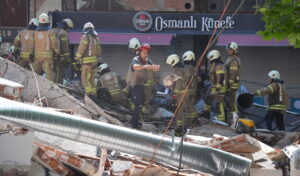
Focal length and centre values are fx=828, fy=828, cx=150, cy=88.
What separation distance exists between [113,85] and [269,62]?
398 inches

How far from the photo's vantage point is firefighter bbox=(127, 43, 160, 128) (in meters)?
15.7

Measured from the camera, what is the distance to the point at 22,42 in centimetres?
1745

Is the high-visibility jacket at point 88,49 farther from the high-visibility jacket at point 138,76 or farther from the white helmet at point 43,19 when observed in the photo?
the high-visibility jacket at point 138,76

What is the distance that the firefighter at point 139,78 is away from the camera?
15742 millimetres

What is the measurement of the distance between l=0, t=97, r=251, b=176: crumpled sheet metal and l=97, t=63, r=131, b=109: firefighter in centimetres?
633

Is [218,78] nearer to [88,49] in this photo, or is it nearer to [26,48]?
[88,49]

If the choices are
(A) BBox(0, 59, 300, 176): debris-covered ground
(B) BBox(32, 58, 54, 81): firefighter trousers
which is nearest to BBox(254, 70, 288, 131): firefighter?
(A) BBox(0, 59, 300, 176): debris-covered ground

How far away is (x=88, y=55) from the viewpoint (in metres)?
16.9

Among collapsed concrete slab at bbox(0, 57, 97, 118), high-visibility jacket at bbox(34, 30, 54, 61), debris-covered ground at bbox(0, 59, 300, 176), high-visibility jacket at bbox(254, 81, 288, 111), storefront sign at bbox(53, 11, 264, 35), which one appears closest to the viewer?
debris-covered ground at bbox(0, 59, 300, 176)

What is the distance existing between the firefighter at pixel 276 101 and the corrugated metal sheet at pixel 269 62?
8.57 m

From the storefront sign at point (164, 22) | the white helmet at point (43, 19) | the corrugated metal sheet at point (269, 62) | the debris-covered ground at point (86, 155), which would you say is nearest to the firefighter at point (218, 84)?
the debris-covered ground at point (86, 155)

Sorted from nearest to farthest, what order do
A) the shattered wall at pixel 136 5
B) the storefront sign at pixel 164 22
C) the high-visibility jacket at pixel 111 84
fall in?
the high-visibility jacket at pixel 111 84, the storefront sign at pixel 164 22, the shattered wall at pixel 136 5

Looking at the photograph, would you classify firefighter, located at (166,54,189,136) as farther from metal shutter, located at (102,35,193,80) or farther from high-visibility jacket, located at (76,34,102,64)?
metal shutter, located at (102,35,193,80)

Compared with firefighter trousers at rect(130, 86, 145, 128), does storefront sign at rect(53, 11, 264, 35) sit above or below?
above
